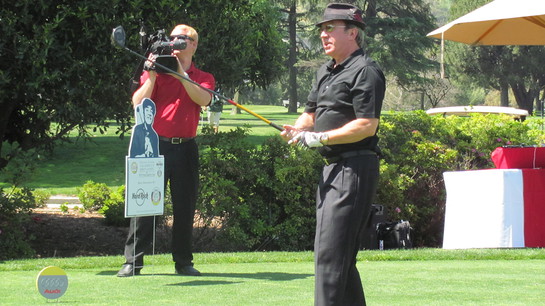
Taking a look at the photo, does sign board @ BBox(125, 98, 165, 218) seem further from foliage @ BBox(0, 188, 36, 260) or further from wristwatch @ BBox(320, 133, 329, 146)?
foliage @ BBox(0, 188, 36, 260)

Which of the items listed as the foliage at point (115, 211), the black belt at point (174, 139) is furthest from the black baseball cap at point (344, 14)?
the foliage at point (115, 211)

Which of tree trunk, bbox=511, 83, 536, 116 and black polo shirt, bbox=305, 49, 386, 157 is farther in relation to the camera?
tree trunk, bbox=511, 83, 536, 116

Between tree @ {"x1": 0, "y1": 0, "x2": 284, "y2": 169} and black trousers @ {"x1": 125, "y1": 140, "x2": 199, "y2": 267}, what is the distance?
2.97m

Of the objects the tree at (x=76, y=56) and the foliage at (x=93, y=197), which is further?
the foliage at (x=93, y=197)

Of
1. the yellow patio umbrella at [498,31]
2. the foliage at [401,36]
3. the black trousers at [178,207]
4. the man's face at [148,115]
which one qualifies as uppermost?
the foliage at [401,36]

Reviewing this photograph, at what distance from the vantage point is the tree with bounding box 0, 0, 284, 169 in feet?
34.0

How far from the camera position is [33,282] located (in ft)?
24.8

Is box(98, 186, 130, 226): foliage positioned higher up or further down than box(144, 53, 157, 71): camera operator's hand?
further down

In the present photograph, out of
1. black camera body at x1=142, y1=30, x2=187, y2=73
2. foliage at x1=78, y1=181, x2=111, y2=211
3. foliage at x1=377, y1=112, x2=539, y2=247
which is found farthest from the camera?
foliage at x1=78, y1=181, x2=111, y2=211

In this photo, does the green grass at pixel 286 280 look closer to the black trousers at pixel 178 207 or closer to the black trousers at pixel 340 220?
the black trousers at pixel 178 207

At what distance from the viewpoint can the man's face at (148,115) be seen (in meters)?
7.49

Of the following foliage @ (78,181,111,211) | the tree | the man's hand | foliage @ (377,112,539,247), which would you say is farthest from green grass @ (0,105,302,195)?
the man's hand

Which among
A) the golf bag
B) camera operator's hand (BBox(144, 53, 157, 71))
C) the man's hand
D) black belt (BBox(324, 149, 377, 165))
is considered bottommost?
the golf bag

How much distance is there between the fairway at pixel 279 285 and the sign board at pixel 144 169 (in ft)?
2.08
